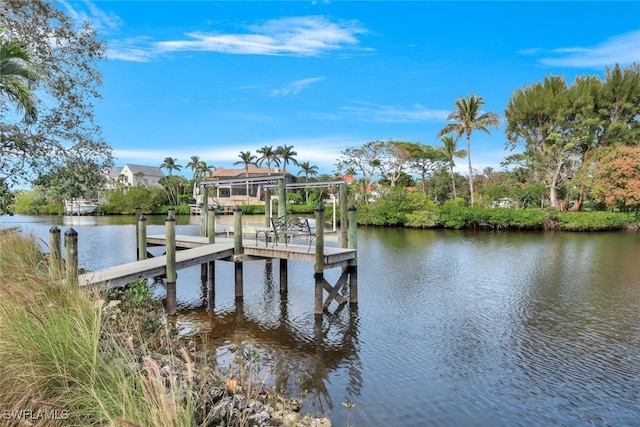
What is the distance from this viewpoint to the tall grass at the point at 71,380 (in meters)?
2.89

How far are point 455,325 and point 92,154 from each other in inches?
469

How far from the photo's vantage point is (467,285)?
13.4 meters

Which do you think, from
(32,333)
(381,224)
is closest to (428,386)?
(32,333)

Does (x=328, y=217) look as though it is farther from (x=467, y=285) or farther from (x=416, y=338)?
(x=416, y=338)

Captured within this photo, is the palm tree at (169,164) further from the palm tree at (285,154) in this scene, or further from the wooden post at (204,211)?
the wooden post at (204,211)

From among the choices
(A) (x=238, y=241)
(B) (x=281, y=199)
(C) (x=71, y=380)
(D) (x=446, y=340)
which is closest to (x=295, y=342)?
(D) (x=446, y=340)

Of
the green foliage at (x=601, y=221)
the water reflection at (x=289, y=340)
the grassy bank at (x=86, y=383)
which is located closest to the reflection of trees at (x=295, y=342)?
the water reflection at (x=289, y=340)

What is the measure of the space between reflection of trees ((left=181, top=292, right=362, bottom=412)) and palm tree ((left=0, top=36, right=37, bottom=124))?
6.60 metres

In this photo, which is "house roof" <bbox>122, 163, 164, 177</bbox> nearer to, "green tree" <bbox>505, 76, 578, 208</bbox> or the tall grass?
"green tree" <bbox>505, 76, 578, 208</bbox>

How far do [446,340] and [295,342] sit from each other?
297 cm

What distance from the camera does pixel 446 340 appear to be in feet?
27.4

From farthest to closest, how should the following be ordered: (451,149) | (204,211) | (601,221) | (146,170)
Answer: (146,170) < (451,149) < (601,221) < (204,211)

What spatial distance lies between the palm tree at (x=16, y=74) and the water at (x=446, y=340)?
6.25 m

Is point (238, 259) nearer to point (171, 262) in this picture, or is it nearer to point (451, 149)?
point (171, 262)
